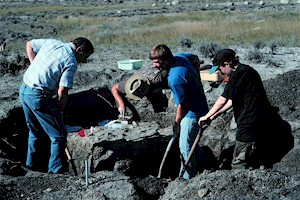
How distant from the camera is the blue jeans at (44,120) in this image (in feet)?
20.3

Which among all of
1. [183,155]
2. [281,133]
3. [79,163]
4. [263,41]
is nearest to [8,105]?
[79,163]

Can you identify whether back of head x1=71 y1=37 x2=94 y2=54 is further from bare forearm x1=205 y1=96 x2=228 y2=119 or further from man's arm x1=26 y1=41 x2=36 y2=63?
bare forearm x1=205 y1=96 x2=228 y2=119

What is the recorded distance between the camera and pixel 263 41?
52.9 feet

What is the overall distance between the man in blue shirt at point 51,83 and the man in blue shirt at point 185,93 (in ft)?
3.04

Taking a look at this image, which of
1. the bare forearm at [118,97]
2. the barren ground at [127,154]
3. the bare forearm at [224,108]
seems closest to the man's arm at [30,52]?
the bare forearm at [118,97]

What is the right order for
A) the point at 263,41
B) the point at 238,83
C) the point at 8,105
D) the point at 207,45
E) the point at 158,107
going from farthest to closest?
the point at 263,41
the point at 207,45
the point at 158,107
the point at 8,105
the point at 238,83

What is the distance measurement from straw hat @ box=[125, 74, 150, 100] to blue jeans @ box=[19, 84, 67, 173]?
1.08m

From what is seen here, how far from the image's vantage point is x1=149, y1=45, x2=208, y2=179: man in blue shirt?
18.6 feet

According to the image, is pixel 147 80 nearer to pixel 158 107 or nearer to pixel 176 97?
pixel 176 97

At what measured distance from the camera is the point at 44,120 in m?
6.34

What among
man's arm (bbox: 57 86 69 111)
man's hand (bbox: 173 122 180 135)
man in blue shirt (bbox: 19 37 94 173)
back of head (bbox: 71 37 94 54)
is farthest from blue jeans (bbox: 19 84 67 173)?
man's hand (bbox: 173 122 180 135)

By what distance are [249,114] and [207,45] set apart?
353 inches

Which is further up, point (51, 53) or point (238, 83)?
point (51, 53)

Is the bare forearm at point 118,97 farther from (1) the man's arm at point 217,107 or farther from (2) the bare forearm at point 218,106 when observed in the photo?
(2) the bare forearm at point 218,106
